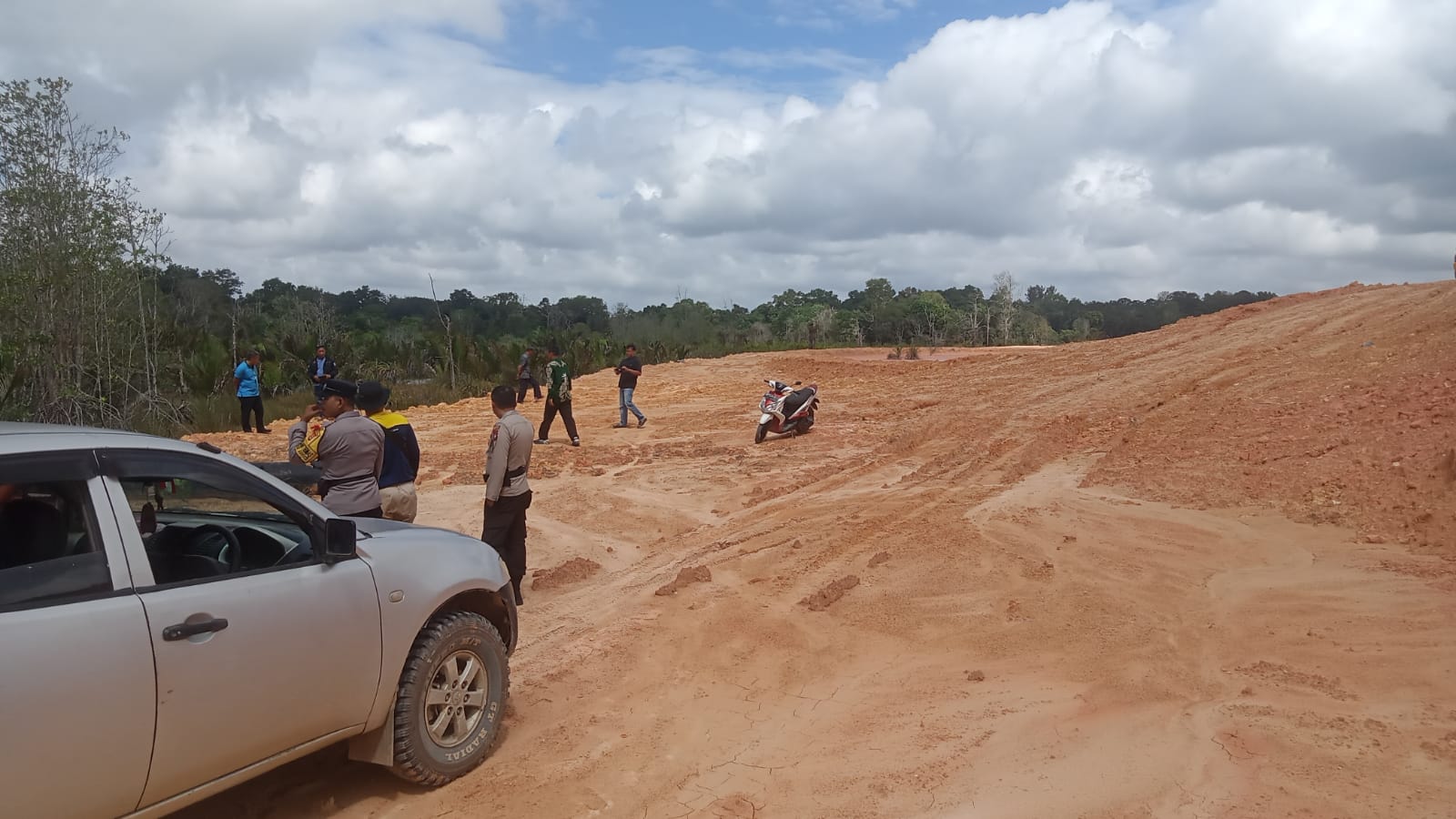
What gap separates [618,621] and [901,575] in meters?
2.13

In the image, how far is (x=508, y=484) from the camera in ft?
24.1

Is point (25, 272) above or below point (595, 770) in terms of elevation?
above

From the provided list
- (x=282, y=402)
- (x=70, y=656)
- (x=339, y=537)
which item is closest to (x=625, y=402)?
(x=282, y=402)

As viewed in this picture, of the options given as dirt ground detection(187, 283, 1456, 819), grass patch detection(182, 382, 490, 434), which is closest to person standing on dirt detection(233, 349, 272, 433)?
grass patch detection(182, 382, 490, 434)

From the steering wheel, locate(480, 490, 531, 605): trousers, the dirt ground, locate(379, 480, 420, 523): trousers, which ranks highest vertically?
the steering wheel

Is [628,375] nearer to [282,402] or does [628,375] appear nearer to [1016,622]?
[282,402]

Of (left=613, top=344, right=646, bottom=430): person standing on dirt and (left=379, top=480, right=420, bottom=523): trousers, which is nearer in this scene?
(left=379, top=480, right=420, bottom=523): trousers

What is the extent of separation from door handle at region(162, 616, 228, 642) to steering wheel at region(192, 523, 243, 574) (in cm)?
45

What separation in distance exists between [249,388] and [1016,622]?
1604 cm

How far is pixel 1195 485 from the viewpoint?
9.36 metres

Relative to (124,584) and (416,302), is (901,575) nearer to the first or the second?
(124,584)

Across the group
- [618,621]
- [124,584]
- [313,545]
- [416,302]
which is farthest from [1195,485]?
[416,302]

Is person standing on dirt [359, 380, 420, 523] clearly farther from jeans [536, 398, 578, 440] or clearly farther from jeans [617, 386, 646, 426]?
jeans [617, 386, 646, 426]

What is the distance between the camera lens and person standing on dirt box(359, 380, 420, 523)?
6.99m
